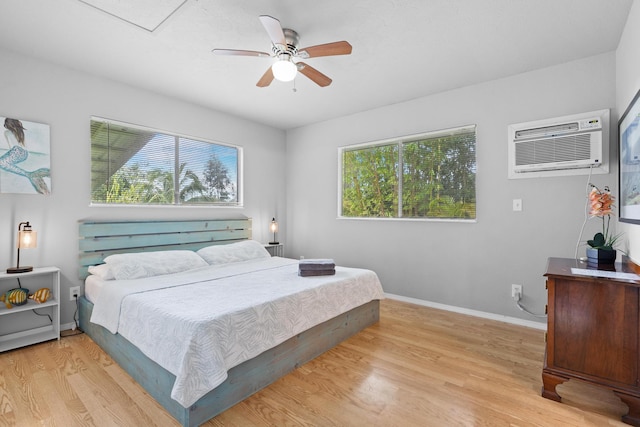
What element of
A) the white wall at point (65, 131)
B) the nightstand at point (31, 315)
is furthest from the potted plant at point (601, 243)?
the nightstand at point (31, 315)

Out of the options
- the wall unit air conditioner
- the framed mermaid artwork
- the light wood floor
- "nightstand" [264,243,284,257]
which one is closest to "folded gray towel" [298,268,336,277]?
the light wood floor

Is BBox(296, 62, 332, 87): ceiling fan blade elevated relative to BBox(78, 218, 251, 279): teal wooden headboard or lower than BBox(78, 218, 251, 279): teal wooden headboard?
elevated

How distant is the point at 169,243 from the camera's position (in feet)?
11.6

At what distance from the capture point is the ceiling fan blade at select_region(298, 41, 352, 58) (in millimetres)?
2062

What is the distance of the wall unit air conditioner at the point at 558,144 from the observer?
257 centimetres

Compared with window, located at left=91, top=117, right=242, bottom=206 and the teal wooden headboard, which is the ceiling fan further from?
the teal wooden headboard

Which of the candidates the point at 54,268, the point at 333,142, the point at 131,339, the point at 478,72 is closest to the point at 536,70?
the point at 478,72

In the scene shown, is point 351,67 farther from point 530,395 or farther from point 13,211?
point 13,211

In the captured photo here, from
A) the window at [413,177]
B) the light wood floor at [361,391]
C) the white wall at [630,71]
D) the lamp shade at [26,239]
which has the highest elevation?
the white wall at [630,71]

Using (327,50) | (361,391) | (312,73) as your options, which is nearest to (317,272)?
(361,391)

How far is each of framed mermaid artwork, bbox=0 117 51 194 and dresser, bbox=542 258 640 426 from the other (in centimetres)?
409

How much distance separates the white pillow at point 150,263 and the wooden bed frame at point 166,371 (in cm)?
30

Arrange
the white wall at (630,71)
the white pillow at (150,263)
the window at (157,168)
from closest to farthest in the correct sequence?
1. the white wall at (630,71)
2. the white pillow at (150,263)
3. the window at (157,168)

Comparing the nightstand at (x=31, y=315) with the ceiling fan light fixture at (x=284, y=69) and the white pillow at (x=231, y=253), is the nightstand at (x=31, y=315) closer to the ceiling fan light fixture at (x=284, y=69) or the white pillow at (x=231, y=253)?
the white pillow at (x=231, y=253)
